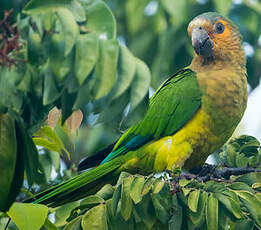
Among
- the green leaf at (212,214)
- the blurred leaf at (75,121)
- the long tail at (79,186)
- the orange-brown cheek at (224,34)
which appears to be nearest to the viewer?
the green leaf at (212,214)

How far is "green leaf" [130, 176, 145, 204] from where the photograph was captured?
2.04 m

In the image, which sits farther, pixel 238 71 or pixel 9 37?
pixel 238 71

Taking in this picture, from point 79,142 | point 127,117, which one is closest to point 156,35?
point 79,142

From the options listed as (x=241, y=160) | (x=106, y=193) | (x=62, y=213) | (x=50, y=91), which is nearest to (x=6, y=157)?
(x=50, y=91)

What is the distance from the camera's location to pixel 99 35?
1.73 metres

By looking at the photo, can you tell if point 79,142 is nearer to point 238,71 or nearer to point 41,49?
point 238,71

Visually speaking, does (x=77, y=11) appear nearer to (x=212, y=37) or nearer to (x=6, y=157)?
(x=6, y=157)

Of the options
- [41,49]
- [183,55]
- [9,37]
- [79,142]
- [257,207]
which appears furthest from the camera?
[183,55]

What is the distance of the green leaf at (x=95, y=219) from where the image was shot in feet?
6.98

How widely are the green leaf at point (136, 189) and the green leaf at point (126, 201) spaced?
0.02 m

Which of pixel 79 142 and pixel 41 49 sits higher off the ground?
pixel 41 49

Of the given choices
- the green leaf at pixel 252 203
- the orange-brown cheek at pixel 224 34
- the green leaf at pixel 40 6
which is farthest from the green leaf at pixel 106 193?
the orange-brown cheek at pixel 224 34

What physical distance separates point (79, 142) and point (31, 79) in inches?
82.0

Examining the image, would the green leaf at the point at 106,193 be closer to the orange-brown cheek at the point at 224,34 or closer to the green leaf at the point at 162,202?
the green leaf at the point at 162,202
